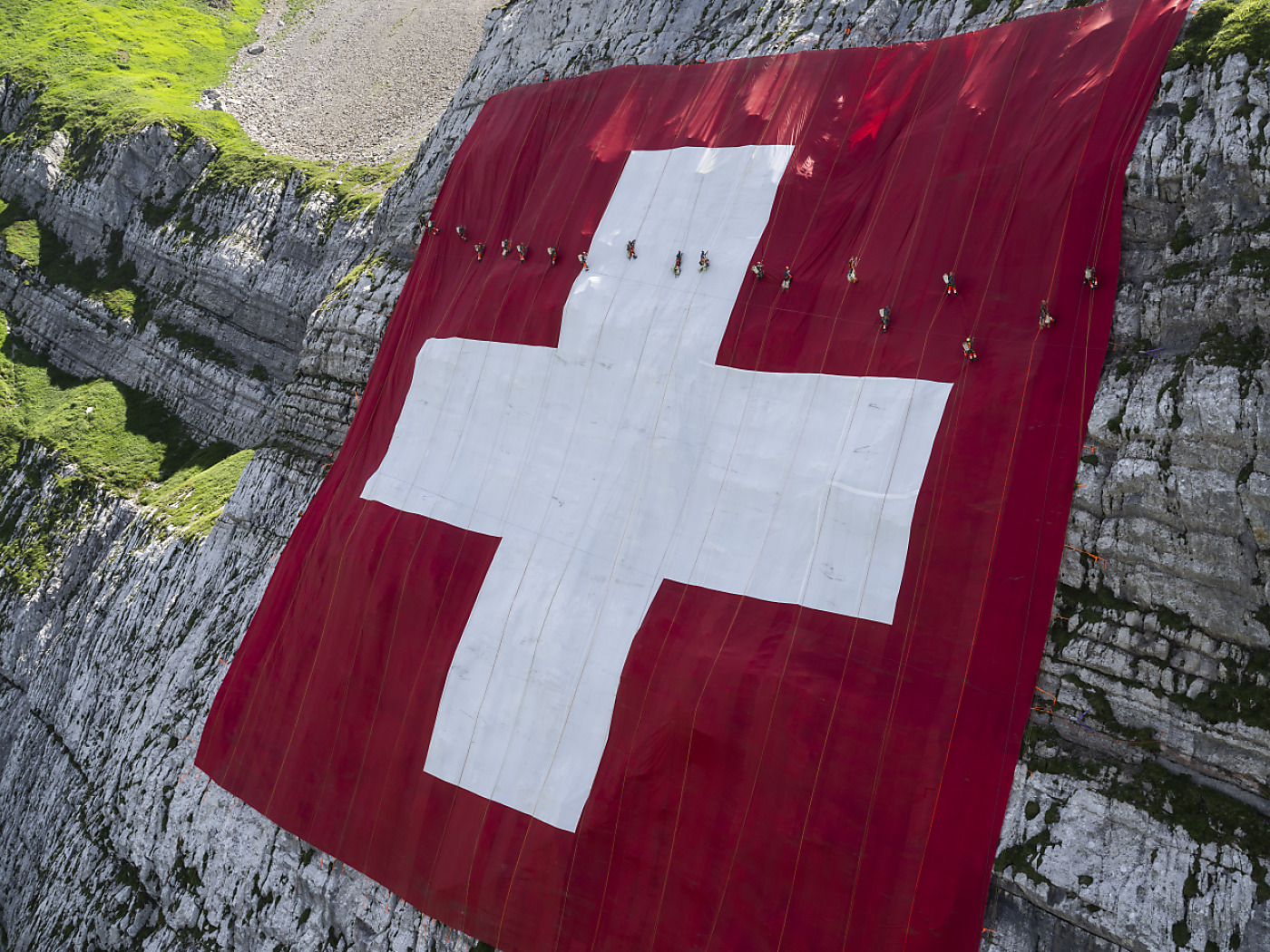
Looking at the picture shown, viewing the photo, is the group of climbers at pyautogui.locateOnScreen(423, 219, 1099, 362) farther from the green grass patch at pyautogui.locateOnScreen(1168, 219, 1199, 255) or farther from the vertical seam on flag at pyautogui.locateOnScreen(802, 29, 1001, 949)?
the green grass patch at pyautogui.locateOnScreen(1168, 219, 1199, 255)

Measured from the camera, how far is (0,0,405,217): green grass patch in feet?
125

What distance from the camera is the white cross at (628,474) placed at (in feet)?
55.3

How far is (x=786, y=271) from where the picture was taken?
19500 millimetres

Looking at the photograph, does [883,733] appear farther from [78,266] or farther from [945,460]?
[78,266]

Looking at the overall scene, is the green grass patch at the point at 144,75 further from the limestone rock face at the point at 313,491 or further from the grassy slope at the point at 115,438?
the grassy slope at the point at 115,438

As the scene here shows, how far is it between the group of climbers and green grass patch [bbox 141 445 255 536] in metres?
13.3

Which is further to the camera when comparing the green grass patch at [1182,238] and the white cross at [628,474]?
the white cross at [628,474]

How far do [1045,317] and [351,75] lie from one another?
4813cm

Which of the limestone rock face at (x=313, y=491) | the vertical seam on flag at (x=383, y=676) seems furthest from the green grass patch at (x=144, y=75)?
the vertical seam on flag at (x=383, y=676)

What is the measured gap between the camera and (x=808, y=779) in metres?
15.2

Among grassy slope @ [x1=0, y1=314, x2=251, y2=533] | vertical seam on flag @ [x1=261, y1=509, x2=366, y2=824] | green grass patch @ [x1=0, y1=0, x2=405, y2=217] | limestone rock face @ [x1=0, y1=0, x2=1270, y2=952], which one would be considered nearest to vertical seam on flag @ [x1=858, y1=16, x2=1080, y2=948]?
limestone rock face @ [x1=0, y1=0, x2=1270, y2=952]

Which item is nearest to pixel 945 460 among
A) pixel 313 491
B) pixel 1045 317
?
pixel 1045 317

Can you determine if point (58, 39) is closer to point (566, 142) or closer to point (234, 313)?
point (234, 313)

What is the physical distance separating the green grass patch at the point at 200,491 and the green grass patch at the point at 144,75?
12477 millimetres
